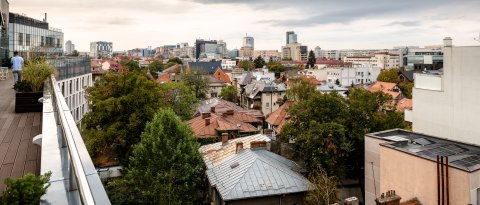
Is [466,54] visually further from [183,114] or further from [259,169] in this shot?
[183,114]

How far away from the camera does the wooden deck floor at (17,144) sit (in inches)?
176

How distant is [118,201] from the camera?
55.8 feet

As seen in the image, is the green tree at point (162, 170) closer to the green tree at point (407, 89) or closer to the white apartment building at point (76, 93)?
the white apartment building at point (76, 93)

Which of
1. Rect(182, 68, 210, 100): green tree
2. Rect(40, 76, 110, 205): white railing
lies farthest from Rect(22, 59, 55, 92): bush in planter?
Rect(182, 68, 210, 100): green tree

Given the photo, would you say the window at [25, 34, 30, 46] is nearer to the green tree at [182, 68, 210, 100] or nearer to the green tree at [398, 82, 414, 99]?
the green tree at [182, 68, 210, 100]

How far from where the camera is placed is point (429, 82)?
20266 mm

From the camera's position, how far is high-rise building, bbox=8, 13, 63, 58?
3356 cm

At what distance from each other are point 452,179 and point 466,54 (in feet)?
31.1

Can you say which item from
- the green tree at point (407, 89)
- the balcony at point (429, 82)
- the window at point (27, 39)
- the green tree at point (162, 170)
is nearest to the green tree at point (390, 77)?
the green tree at point (407, 89)

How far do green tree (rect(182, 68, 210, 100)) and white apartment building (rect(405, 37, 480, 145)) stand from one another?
38155mm

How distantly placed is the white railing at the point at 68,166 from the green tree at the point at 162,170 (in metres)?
10.8

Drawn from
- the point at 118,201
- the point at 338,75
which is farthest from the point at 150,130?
the point at 338,75

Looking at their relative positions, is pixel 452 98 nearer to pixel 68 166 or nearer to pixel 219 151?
pixel 219 151

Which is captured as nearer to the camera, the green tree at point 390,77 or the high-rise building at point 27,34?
the high-rise building at point 27,34
